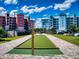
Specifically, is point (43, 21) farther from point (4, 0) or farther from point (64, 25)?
point (4, 0)

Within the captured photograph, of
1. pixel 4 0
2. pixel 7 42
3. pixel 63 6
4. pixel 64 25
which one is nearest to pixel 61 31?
pixel 64 25

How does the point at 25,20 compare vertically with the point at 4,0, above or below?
below

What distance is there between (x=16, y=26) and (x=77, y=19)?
2.21 m

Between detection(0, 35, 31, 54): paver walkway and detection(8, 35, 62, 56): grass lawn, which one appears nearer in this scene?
detection(8, 35, 62, 56): grass lawn

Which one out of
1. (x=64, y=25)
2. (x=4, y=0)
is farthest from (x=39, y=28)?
(x=4, y=0)

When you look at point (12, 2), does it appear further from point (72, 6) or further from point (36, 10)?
point (72, 6)

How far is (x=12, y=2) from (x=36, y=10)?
0.88 metres

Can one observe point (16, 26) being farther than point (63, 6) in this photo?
Yes

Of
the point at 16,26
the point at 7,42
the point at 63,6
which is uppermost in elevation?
the point at 63,6

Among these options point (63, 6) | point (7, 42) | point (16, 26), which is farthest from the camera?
point (7, 42)

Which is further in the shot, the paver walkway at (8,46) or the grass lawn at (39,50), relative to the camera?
the paver walkway at (8,46)

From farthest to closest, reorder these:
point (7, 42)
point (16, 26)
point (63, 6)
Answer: point (7, 42)
point (16, 26)
point (63, 6)

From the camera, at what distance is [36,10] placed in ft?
30.6

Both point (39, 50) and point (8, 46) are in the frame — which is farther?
point (8, 46)
